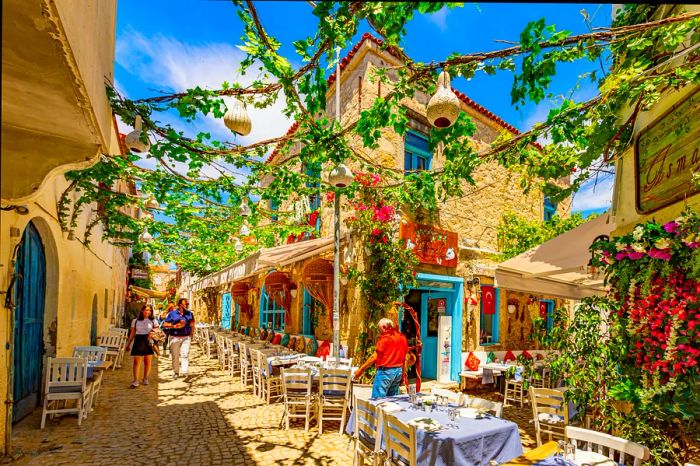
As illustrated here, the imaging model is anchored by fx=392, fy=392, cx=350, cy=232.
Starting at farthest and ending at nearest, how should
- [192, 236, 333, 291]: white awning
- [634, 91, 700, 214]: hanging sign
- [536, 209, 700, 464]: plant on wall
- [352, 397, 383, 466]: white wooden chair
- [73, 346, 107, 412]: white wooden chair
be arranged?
[192, 236, 333, 291]: white awning < [73, 346, 107, 412]: white wooden chair < [352, 397, 383, 466]: white wooden chair < [634, 91, 700, 214]: hanging sign < [536, 209, 700, 464]: plant on wall

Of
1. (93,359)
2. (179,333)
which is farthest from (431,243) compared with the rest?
(93,359)

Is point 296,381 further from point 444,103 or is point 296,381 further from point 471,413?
point 444,103

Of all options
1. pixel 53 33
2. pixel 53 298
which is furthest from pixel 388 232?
pixel 53 33

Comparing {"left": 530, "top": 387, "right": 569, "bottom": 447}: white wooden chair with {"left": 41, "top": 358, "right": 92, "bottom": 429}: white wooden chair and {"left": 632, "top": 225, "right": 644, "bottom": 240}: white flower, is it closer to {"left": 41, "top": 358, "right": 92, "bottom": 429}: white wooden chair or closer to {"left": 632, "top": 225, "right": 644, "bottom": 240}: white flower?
{"left": 632, "top": 225, "right": 644, "bottom": 240}: white flower

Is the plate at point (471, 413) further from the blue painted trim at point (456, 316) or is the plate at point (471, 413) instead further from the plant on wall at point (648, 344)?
the blue painted trim at point (456, 316)

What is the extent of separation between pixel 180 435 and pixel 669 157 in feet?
23.3

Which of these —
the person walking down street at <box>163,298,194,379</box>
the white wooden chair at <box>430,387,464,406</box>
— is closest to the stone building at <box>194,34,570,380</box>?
the person walking down street at <box>163,298,194,379</box>

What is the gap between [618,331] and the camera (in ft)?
12.1

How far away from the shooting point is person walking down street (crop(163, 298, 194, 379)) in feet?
32.4

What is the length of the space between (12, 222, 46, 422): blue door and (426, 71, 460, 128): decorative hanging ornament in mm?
6027

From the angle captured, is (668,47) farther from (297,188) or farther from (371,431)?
(297,188)

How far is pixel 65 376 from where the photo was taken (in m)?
5.99

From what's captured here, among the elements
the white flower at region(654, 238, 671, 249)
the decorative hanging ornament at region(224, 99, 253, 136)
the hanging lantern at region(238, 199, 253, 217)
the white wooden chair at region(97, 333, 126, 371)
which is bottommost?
the white wooden chair at region(97, 333, 126, 371)

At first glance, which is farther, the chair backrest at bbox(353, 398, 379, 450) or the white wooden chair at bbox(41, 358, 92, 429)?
the white wooden chair at bbox(41, 358, 92, 429)
